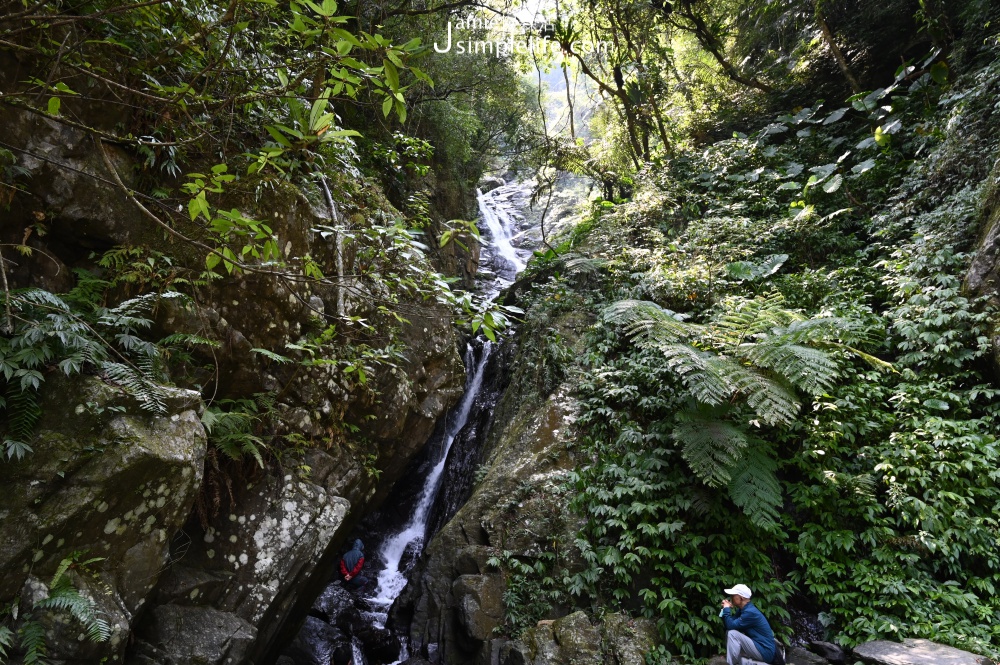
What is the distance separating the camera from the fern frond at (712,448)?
518 centimetres

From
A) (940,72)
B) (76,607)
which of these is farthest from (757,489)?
(940,72)

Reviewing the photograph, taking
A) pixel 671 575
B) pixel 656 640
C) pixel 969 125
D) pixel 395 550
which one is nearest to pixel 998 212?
pixel 969 125

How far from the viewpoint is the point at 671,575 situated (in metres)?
5.40

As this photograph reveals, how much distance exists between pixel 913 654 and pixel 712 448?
2230mm

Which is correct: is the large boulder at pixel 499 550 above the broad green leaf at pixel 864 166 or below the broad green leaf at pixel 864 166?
below

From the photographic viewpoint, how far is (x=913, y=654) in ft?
13.6

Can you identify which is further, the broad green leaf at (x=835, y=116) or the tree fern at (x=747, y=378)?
the broad green leaf at (x=835, y=116)

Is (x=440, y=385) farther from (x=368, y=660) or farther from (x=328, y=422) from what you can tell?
(x=368, y=660)

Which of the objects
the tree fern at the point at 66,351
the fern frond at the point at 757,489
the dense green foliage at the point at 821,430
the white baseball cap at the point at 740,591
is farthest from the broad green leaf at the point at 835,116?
the tree fern at the point at 66,351

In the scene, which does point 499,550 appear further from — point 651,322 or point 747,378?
point 747,378

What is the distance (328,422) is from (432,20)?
830 cm

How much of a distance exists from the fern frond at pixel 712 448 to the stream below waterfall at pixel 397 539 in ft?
15.5

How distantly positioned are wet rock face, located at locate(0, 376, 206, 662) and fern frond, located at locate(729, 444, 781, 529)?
5276mm

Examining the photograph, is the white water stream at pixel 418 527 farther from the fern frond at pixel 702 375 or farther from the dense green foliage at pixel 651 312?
the fern frond at pixel 702 375
